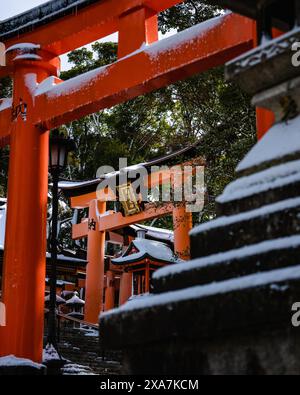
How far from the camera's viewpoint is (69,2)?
7.81m

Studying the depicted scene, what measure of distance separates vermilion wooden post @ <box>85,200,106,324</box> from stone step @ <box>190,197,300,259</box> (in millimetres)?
16463

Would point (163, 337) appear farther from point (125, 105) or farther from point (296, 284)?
point (125, 105)

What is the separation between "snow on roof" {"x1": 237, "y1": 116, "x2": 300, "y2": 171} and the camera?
8.75 ft

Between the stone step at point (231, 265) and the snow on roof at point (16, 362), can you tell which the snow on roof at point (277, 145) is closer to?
the stone step at point (231, 265)

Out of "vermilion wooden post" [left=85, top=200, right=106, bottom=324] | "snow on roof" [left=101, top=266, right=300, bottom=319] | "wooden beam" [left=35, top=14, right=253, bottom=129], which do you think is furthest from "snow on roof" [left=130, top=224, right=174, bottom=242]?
"snow on roof" [left=101, top=266, right=300, bottom=319]

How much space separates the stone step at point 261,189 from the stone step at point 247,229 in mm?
48

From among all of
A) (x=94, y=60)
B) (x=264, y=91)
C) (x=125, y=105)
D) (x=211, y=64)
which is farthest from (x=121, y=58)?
(x=94, y=60)

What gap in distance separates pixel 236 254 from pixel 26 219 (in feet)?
17.6

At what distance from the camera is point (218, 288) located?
7.83 feet

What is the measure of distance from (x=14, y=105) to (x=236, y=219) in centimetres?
600

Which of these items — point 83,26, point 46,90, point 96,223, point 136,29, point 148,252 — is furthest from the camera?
point 96,223

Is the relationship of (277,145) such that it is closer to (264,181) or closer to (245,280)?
(264,181)

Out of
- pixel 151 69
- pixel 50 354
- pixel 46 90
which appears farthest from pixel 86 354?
Answer: pixel 151 69

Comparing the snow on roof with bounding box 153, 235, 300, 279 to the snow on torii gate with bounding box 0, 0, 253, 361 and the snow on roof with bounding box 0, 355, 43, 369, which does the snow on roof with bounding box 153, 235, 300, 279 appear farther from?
the snow on roof with bounding box 0, 355, 43, 369
